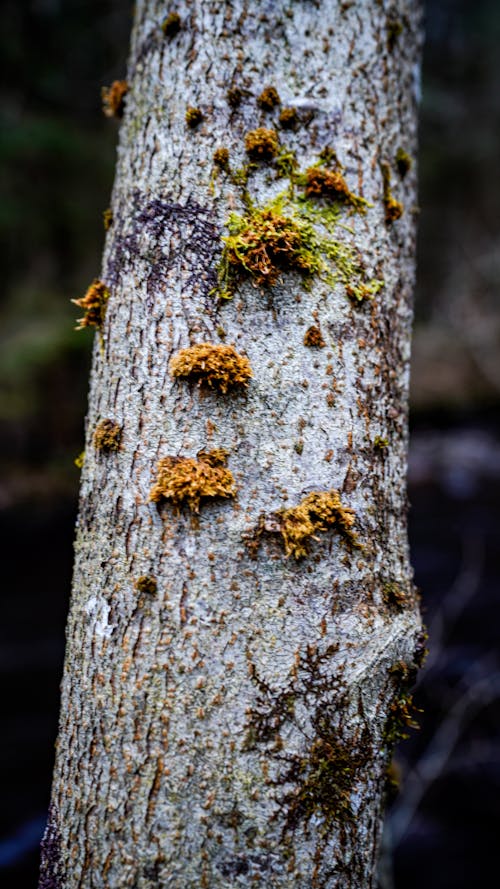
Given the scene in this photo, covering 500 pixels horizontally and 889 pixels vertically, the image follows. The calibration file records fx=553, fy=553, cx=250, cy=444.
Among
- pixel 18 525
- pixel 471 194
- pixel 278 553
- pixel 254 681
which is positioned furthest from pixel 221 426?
pixel 471 194

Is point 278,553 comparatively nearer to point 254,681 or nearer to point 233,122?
point 254,681

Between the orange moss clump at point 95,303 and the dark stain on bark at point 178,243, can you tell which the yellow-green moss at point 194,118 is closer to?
the dark stain on bark at point 178,243

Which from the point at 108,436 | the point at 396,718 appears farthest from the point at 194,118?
the point at 396,718

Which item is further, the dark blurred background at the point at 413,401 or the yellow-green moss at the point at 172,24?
the dark blurred background at the point at 413,401

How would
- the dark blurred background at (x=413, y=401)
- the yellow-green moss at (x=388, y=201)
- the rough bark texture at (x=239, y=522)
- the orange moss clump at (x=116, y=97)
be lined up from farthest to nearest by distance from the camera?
the dark blurred background at (x=413, y=401), the orange moss clump at (x=116, y=97), the yellow-green moss at (x=388, y=201), the rough bark texture at (x=239, y=522)

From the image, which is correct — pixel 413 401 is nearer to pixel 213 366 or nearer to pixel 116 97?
pixel 116 97

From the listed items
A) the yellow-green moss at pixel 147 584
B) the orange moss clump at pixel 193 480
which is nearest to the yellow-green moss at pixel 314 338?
the orange moss clump at pixel 193 480
